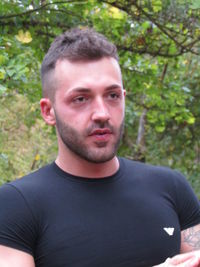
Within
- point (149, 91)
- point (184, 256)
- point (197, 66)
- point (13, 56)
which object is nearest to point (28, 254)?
point (184, 256)

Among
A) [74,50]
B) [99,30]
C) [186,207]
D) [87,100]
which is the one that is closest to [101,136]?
[87,100]

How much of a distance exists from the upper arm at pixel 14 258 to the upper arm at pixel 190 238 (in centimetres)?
69

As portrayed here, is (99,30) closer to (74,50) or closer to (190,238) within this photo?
(74,50)

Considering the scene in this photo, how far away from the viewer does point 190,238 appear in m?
1.89

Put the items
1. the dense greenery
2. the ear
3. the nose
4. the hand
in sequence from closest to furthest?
the hand < the nose < the ear < the dense greenery

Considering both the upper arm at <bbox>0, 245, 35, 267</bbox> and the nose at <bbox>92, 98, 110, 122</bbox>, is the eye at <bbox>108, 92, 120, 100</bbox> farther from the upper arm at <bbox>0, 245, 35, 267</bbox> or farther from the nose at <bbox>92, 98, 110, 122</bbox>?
the upper arm at <bbox>0, 245, 35, 267</bbox>

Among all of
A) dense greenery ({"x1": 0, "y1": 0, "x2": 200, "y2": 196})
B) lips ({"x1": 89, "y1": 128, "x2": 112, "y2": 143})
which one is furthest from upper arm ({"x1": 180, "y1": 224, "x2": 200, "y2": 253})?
dense greenery ({"x1": 0, "y1": 0, "x2": 200, "y2": 196})

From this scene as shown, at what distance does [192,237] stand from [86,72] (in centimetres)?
81

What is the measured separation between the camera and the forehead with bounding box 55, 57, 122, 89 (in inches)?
66.1

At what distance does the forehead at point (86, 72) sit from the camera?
66.1 inches

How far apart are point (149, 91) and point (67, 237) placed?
339 cm

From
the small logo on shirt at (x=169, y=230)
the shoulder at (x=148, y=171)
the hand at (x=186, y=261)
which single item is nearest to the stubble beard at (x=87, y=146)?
the shoulder at (x=148, y=171)

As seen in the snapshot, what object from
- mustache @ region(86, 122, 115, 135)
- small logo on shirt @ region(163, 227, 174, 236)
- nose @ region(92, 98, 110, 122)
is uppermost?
nose @ region(92, 98, 110, 122)

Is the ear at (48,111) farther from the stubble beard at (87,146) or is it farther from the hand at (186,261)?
the hand at (186,261)
